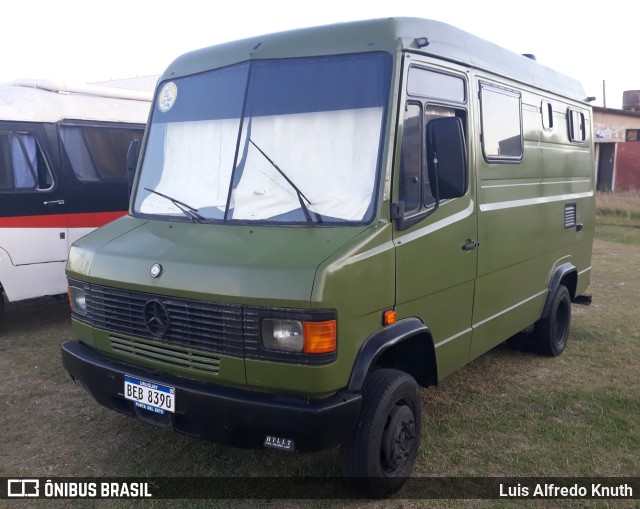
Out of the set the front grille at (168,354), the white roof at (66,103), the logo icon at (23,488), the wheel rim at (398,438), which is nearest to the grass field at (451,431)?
the logo icon at (23,488)

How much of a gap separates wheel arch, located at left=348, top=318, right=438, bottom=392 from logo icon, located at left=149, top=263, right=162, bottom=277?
47.8 inches

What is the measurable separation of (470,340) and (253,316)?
206 centimetres

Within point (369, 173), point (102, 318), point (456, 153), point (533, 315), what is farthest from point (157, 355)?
point (533, 315)

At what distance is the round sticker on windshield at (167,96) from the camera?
177 inches

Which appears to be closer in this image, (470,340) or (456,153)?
(456,153)

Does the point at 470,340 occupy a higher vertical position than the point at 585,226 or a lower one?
lower

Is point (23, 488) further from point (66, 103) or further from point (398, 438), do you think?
point (66, 103)

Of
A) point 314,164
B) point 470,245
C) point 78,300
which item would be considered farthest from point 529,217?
point 78,300

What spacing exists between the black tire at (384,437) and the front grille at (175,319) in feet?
2.65

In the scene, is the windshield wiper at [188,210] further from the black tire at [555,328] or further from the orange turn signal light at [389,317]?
the black tire at [555,328]

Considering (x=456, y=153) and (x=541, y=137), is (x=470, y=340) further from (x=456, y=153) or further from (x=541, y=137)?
(x=541, y=137)

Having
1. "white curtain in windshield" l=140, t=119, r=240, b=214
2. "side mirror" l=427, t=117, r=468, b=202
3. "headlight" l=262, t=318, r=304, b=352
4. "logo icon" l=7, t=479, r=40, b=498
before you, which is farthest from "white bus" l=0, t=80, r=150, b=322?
"side mirror" l=427, t=117, r=468, b=202

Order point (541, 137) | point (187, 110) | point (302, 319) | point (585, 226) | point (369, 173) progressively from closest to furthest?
point (302, 319) → point (369, 173) → point (187, 110) → point (541, 137) → point (585, 226)

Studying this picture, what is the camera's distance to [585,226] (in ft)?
22.7
